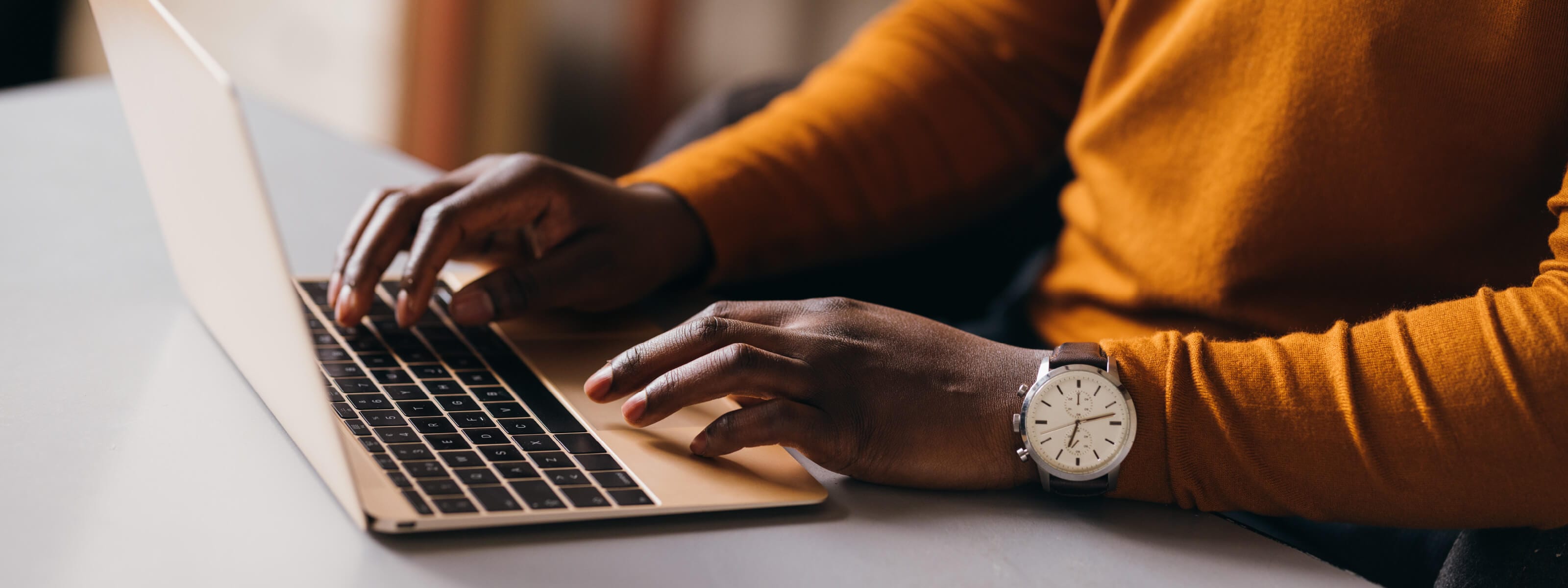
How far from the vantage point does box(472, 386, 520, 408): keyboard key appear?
23.2 inches

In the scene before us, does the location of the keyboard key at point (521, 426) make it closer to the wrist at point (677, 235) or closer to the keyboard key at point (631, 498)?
the keyboard key at point (631, 498)

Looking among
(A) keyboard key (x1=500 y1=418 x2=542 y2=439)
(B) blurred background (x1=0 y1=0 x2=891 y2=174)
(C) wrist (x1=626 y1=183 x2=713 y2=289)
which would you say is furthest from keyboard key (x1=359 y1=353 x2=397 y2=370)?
(B) blurred background (x1=0 y1=0 x2=891 y2=174)

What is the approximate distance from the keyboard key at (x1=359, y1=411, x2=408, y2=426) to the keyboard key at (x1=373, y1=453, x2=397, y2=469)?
42 millimetres

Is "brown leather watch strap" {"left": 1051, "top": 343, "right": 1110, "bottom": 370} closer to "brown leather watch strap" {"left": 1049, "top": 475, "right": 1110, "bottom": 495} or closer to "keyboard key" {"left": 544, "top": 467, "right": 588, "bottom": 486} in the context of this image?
"brown leather watch strap" {"left": 1049, "top": 475, "right": 1110, "bottom": 495}

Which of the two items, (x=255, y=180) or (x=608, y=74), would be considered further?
(x=608, y=74)

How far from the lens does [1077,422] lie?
0.54m

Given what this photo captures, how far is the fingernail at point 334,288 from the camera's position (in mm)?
692

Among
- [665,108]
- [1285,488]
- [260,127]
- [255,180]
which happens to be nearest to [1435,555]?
[1285,488]

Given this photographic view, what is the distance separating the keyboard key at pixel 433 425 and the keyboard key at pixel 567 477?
0.06m

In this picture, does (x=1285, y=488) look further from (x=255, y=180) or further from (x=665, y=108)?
(x=665, y=108)

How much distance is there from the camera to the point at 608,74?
2525 millimetres

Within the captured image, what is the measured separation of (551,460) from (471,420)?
61 millimetres

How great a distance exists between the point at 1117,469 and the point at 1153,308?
29 cm

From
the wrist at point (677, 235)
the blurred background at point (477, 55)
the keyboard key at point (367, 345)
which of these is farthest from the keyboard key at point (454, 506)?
the blurred background at point (477, 55)
